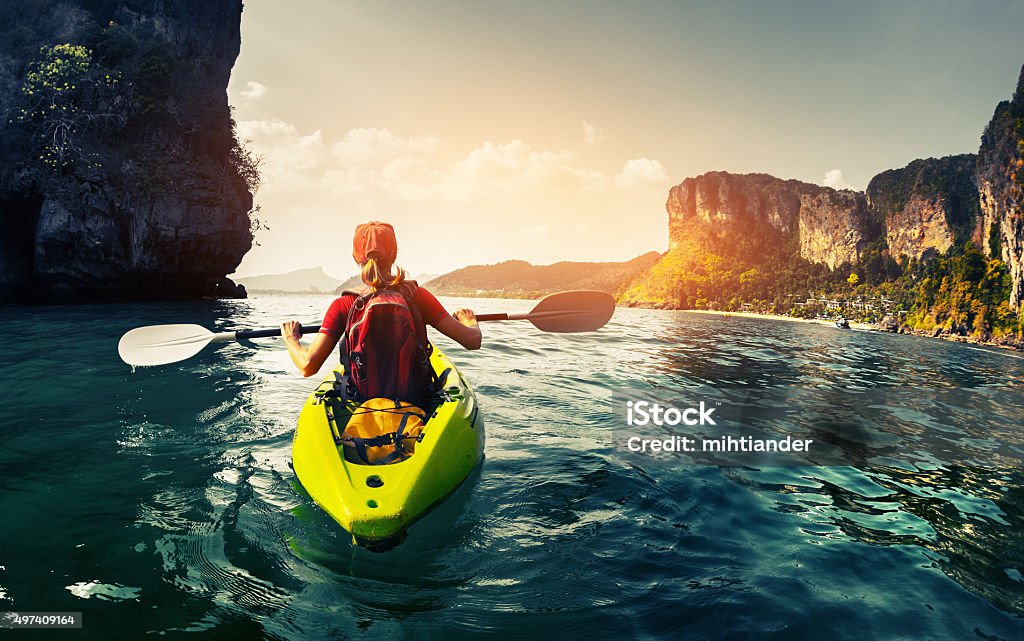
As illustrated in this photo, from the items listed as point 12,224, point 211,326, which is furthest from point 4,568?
point 12,224

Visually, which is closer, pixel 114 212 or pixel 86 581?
pixel 86 581

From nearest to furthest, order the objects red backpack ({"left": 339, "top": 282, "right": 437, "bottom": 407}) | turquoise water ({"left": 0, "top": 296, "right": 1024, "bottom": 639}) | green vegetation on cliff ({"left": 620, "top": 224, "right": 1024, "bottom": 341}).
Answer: turquoise water ({"left": 0, "top": 296, "right": 1024, "bottom": 639}) → red backpack ({"left": 339, "top": 282, "right": 437, "bottom": 407}) → green vegetation on cliff ({"left": 620, "top": 224, "right": 1024, "bottom": 341})

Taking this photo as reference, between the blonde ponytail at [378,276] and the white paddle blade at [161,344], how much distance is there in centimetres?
326

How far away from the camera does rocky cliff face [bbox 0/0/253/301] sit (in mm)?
25469

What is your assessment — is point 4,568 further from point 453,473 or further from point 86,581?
point 453,473

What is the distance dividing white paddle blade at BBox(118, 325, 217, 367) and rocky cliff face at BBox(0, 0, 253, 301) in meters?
27.5


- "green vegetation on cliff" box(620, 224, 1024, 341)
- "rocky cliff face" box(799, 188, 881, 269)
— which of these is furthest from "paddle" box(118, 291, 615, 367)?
→ "rocky cliff face" box(799, 188, 881, 269)

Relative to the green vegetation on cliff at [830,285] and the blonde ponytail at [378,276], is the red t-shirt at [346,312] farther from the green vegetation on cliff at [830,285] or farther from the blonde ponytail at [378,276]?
the green vegetation on cliff at [830,285]

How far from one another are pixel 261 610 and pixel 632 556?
92.4 inches

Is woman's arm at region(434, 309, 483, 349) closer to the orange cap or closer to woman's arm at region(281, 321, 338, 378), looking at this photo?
the orange cap

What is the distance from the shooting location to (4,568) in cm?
275

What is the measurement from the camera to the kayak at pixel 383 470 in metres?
2.87

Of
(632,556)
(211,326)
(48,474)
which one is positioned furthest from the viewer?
(211,326)

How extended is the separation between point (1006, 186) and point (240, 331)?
294 ft
